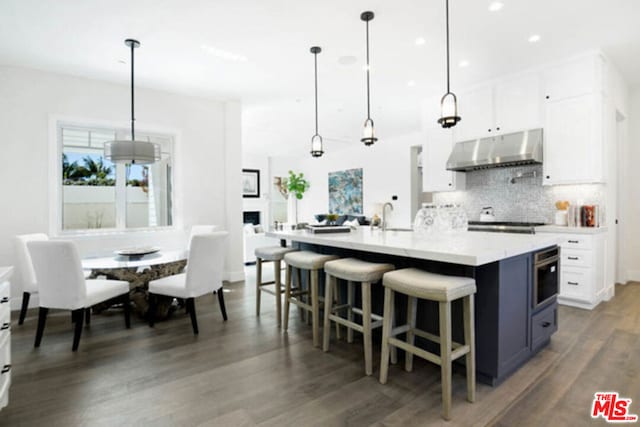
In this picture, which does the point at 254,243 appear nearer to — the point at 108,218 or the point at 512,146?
the point at 108,218

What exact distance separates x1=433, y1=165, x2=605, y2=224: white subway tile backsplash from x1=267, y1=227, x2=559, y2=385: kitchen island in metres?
2.16

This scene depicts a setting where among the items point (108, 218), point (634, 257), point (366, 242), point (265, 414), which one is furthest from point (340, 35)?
point (634, 257)

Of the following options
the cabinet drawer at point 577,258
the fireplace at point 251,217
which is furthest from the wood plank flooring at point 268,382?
the fireplace at point 251,217

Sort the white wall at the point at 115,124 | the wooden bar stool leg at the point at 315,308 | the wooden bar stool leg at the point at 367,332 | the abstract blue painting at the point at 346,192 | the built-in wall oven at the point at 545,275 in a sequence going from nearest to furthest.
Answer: the wooden bar stool leg at the point at 367,332
the built-in wall oven at the point at 545,275
the wooden bar stool leg at the point at 315,308
the white wall at the point at 115,124
the abstract blue painting at the point at 346,192

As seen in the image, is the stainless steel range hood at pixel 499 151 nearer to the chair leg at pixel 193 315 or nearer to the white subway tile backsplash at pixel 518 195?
the white subway tile backsplash at pixel 518 195

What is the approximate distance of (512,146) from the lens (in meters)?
4.22

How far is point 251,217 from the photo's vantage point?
10383mm

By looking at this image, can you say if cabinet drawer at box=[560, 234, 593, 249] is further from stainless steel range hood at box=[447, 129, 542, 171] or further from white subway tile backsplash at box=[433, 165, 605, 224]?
stainless steel range hood at box=[447, 129, 542, 171]

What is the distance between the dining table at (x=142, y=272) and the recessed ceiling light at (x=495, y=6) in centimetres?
361

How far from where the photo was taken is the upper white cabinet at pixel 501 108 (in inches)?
165

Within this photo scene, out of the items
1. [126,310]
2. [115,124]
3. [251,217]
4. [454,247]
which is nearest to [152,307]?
[126,310]

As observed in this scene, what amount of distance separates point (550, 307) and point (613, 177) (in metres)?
2.74

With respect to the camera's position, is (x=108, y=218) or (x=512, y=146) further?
(x=108, y=218)

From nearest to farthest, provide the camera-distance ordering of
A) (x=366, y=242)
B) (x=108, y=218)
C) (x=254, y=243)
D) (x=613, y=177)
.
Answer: (x=366, y=242) → (x=613, y=177) → (x=108, y=218) → (x=254, y=243)
